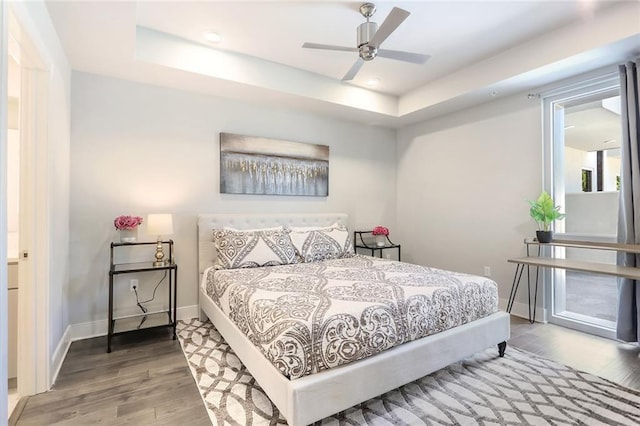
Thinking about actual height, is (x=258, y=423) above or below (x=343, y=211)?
below

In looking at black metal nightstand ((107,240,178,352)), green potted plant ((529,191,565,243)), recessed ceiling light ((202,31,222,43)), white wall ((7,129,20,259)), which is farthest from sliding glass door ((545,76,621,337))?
white wall ((7,129,20,259))

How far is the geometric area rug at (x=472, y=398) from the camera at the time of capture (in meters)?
1.80

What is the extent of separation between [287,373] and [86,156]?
293 cm

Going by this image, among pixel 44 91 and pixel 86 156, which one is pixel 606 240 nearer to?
pixel 44 91

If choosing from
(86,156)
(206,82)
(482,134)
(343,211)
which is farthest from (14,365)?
(482,134)

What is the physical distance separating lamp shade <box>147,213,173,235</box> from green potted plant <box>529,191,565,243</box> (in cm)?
375

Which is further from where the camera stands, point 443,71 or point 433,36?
point 443,71

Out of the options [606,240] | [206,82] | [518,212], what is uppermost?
[206,82]

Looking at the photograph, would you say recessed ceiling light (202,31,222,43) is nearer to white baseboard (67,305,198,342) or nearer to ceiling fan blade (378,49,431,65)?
ceiling fan blade (378,49,431,65)

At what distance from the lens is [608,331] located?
9.84ft

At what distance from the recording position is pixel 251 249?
3.20m

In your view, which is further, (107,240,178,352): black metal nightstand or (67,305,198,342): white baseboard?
(67,305,198,342): white baseboard

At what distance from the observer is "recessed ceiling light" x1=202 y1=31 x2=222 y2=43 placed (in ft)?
9.45

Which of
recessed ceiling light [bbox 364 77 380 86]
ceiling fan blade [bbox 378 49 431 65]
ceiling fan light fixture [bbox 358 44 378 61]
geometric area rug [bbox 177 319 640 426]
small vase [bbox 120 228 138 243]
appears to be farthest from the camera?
recessed ceiling light [bbox 364 77 380 86]
